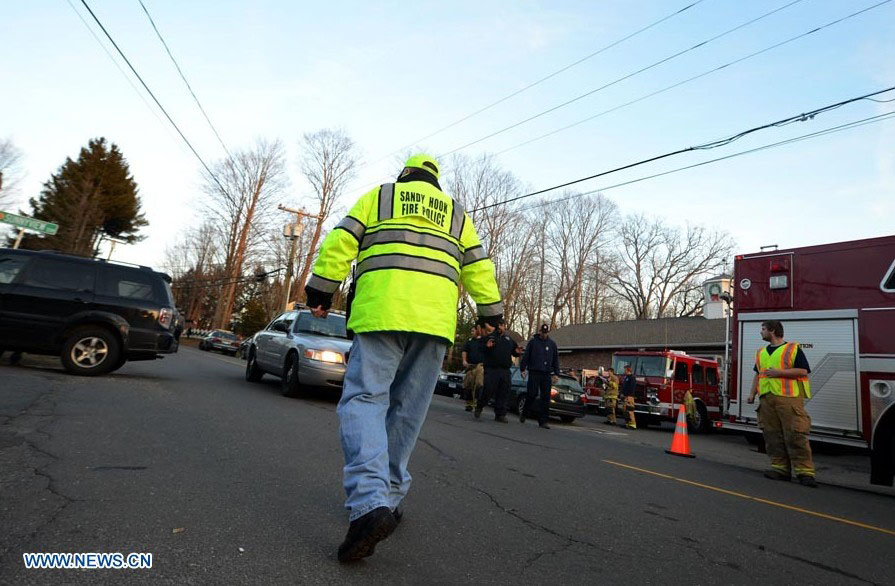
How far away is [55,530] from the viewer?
8.00ft

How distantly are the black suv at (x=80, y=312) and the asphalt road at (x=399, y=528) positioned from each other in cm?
256

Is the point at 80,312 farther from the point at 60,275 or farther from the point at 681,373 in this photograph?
the point at 681,373

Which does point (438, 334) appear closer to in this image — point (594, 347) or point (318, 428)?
point (318, 428)

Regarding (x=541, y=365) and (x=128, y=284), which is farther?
(x=541, y=365)

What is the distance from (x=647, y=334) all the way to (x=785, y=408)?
30016 millimetres

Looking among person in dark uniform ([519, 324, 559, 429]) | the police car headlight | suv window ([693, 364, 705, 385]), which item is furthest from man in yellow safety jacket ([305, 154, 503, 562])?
suv window ([693, 364, 705, 385])

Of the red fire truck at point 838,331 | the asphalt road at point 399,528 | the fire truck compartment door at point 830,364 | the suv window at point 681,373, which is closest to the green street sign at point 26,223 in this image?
the asphalt road at point 399,528

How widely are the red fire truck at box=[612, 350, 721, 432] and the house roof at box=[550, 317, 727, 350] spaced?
13.2 m

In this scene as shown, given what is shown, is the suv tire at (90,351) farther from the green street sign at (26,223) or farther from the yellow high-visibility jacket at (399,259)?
the green street sign at (26,223)

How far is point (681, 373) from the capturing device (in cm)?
1753

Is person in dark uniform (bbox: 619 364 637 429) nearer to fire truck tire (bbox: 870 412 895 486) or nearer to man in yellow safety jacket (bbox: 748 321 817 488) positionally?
man in yellow safety jacket (bbox: 748 321 817 488)

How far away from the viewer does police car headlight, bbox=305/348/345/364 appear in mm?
9141

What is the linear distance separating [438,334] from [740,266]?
8675 mm

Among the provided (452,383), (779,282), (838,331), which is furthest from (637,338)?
(838,331)
